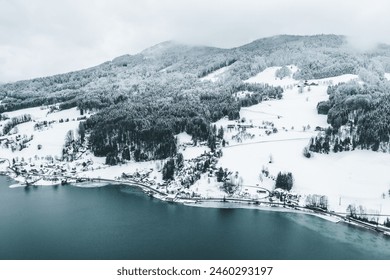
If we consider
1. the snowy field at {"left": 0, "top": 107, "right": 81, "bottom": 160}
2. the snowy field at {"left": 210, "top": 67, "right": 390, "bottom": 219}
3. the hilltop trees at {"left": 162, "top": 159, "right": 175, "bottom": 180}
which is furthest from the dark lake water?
the snowy field at {"left": 0, "top": 107, "right": 81, "bottom": 160}

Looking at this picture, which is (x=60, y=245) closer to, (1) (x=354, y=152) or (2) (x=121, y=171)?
(2) (x=121, y=171)

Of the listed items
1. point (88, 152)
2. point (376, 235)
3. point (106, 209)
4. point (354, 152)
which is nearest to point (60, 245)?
point (106, 209)

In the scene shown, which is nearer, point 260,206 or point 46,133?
point 260,206

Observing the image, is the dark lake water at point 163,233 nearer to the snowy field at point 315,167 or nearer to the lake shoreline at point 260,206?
the lake shoreline at point 260,206

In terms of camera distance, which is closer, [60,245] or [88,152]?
[60,245]

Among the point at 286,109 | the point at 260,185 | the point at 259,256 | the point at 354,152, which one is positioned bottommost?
the point at 259,256

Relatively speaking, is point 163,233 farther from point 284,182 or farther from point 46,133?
point 46,133

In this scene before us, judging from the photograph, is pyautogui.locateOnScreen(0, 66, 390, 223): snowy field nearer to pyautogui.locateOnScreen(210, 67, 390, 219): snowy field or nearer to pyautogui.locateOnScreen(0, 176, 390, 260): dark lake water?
pyautogui.locateOnScreen(210, 67, 390, 219): snowy field

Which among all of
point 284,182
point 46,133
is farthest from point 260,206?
point 46,133
